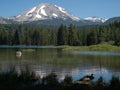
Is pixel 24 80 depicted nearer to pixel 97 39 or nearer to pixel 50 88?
pixel 50 88

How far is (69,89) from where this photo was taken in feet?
70.8

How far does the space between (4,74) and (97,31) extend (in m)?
168

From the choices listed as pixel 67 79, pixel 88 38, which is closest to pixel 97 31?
pixel 88 38

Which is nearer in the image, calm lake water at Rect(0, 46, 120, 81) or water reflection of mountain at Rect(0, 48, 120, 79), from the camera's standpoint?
calm lake water at Rect(0, 46, 120, 81)

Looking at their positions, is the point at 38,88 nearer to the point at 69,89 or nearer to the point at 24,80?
the point at 69,89

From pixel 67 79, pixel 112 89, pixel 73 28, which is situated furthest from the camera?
pixel 73 28

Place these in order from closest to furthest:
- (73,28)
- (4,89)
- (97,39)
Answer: (4,89) → (97,39) → (73,28)

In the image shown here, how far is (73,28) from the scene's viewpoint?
198625 millimetres

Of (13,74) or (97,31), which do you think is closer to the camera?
(13,74)

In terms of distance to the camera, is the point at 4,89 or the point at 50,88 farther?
the point at 50,88

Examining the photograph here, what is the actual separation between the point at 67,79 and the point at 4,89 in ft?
27.1

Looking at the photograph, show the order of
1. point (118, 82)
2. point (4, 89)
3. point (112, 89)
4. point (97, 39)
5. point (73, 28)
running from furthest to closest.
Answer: point (73, 28), point (97, 39), point (118, 82), point (112, 89), point (4, 89)

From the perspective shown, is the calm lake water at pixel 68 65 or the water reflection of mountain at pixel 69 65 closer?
the calm lake water at pixel 68 65

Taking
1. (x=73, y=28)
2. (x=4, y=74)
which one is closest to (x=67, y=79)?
(x=4, y=74)
